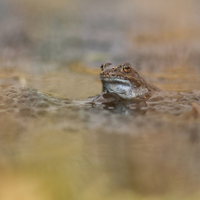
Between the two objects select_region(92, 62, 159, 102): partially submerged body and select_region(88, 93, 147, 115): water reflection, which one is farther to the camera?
select_region(92, 62, 159, 102): partially submerged body

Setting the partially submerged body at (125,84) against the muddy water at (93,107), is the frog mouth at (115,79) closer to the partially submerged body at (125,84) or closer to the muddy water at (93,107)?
the partially submerged body at (125,84)

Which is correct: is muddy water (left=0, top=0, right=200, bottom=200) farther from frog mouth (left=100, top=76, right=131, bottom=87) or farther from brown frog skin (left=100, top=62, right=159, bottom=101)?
frog mouth (left=100, top=76, right=131, bottom=87)

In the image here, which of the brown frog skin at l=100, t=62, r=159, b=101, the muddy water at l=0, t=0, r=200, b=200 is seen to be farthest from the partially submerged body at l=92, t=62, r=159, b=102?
the muddy water at l=0, t=0, r=200, b=200

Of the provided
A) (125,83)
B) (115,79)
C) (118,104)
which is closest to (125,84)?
(125,83)

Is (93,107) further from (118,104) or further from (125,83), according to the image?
(125,83)

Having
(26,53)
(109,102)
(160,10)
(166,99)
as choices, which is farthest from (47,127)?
(160,10)

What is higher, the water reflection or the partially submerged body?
the partially submerged body

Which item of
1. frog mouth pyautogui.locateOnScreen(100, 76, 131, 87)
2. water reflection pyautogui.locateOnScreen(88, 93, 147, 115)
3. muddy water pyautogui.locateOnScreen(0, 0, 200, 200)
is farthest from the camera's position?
frog mouth pyautogui.locateOnScreen(100, 76, 131, 87)
